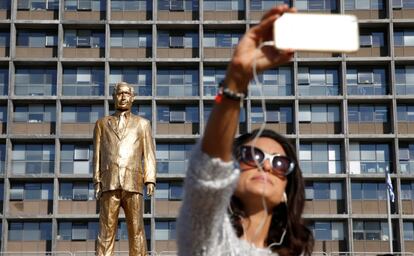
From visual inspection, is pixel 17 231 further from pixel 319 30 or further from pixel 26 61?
pixel 319 30

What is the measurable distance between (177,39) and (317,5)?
7900mm

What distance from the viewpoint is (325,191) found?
4778cm

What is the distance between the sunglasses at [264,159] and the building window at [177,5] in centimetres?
4717

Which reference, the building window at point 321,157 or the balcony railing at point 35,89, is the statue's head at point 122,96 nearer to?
the building window at point 321,157

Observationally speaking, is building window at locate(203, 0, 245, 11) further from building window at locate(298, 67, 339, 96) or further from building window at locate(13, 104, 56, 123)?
building window at locate(13, 104, 56, 123)

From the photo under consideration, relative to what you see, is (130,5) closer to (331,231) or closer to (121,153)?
(331,231)

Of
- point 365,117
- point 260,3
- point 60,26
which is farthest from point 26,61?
point 365,117

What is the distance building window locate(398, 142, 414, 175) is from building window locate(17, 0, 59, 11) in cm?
1976

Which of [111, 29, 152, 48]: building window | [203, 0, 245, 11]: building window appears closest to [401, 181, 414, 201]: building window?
[203, 0, 245, 11]: building window

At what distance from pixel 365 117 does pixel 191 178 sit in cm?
4667

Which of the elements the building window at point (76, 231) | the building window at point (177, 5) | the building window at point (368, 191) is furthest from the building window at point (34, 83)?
the building window at point (368, 191)

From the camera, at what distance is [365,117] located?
4878cm

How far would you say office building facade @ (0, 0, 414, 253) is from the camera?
47094 mm

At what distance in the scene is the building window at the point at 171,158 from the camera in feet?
158
